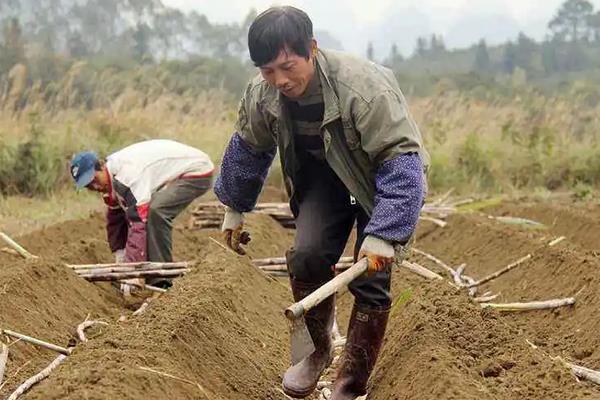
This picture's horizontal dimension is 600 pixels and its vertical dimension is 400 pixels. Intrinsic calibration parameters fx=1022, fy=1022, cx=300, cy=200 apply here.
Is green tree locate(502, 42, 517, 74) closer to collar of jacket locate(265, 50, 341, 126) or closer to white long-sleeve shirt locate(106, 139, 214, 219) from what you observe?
white long-sleeve shirt locate(106, 139, 214, 219)

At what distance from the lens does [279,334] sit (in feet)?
18.0

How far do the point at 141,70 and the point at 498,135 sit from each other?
23.1 feet

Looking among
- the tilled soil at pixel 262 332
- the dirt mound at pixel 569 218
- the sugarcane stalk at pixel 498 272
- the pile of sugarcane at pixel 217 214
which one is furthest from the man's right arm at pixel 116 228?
the dirt mound at pixel 569 218

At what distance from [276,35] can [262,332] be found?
2.21m

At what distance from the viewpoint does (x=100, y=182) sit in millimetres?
6988

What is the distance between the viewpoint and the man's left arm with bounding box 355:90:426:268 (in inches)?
136

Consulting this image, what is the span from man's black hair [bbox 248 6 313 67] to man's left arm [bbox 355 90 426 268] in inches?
12.4

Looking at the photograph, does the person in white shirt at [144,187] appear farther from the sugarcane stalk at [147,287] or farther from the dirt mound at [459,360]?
the dirt mound at [459,360]

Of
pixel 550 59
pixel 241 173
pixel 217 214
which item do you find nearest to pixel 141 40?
pixel 550 59

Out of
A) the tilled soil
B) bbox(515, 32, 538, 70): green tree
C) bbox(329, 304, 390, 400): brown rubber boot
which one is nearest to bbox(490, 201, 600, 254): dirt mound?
the tilled soil

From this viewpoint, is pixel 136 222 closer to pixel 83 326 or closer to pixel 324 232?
pixel 83 326

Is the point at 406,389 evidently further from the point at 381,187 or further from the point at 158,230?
the point at 158,230

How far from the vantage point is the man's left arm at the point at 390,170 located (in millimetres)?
3467

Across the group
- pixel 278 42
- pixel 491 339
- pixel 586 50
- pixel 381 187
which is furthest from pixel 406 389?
pixel 586 50
